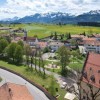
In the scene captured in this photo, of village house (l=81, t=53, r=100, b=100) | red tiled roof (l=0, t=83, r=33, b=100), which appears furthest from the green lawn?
red tiled roof (l=0, t=83, r=33, b=100)

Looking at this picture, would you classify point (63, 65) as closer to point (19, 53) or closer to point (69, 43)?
point (19, 53)

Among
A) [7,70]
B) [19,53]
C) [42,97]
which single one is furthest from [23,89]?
[19,53]

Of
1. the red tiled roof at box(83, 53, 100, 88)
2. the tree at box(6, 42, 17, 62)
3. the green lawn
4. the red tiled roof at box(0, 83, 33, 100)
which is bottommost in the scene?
the green lawn

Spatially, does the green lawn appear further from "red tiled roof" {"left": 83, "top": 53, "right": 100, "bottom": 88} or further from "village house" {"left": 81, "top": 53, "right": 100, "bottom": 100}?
"village house" {"left": 81, "top": 53, "right": 100, "bottom": 100}

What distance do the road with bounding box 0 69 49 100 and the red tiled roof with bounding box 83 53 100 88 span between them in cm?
1423

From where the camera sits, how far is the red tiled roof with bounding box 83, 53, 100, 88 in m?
58.8

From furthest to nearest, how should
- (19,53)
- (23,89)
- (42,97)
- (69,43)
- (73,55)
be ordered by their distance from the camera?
(69,43), (73,55), (19,53), (42,97), (23,89)

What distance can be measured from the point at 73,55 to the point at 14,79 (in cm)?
6121

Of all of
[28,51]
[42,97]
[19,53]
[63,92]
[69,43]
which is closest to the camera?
[42,97]

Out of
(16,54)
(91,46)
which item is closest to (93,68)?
(16,54)

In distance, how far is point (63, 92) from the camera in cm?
8019

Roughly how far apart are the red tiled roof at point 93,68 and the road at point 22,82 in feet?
46.7

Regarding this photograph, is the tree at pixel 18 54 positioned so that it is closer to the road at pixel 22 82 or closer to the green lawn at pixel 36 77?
the green lawn at pixel 36 77

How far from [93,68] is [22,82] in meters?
28.1
